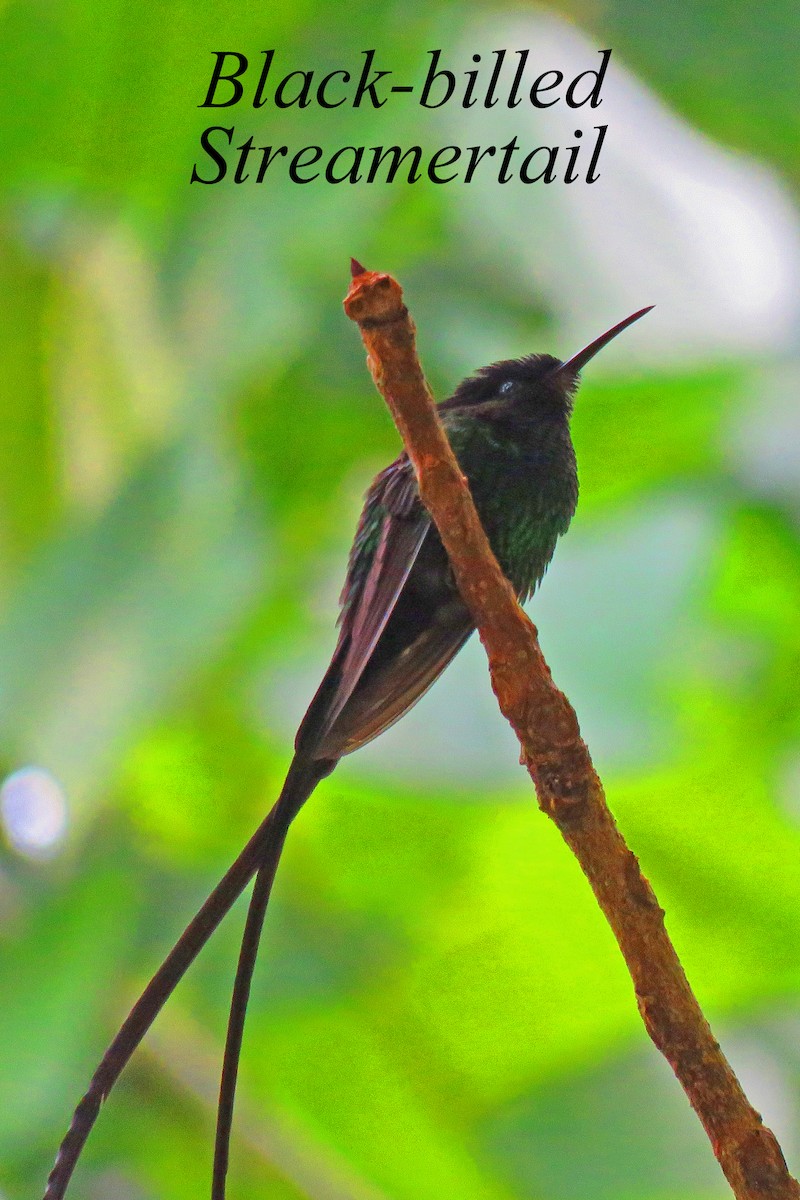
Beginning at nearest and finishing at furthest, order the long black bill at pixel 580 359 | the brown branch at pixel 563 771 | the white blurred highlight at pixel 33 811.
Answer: the brown branch at pixel 563 771
the long black bill at pixel 580 359
the white blurred highlight at pixel 33 811

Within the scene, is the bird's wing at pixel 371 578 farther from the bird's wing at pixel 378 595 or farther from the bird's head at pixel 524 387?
the bird's head at pixel 524 387

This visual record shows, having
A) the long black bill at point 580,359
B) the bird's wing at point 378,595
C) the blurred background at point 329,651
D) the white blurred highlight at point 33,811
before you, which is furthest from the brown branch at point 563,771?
the white blurred highlight at point 33,811

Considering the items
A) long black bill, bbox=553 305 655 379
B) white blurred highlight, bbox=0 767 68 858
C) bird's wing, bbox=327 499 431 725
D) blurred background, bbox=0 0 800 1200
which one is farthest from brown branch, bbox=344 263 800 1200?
white blurred highlight, bbox=0 767 68 858

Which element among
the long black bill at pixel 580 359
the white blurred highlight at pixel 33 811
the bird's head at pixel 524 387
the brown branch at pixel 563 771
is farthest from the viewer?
the white blurred highlight at pixel 33 811

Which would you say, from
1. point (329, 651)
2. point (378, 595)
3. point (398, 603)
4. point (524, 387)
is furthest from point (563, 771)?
point (329, 651)

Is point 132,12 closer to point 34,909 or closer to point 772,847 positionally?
point 34,909

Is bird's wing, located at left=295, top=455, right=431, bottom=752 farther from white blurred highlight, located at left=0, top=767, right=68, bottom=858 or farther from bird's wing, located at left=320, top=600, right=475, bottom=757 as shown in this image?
white blurred highlight, located at left=0, top=767, right=68, bottom=858

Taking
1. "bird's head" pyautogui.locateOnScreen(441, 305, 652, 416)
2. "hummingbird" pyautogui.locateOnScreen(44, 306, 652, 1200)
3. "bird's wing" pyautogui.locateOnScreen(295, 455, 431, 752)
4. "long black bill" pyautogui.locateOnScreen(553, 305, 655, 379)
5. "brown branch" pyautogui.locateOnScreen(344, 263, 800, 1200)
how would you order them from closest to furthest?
"brown branch" pyautogui.locateOnScreen(344, 263, 800, 1200) < "hummingbird" pyautogui.locateOnScreen(44, 306, 652, 1200) < "bird's wing" pyautogui.locateOnScreen(295, 455, 431, 752) < "long black bill" pyautogui.locateOnScreen(553, 305, 655, 379) < "bird's head" pyautogui.locateOnScreen(441, 305, 652, 416)
